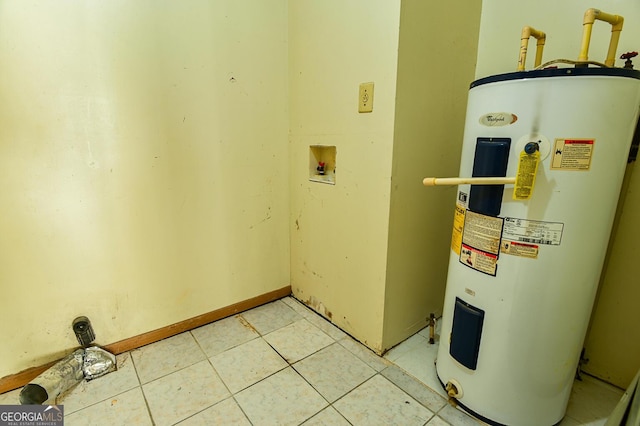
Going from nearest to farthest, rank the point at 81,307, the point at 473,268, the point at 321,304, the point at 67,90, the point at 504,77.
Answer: the point at 504,77 < the point at 473,268 < the point at 67,90 < the point at 81,307 < the point at 321,304

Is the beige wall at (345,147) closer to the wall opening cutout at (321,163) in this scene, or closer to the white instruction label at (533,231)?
the wall opening cutout at (321,163)

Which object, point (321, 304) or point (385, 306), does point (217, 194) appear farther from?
point (385, 306)

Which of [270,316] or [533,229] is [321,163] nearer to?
[270,316]

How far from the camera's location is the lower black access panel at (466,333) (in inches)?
44.8

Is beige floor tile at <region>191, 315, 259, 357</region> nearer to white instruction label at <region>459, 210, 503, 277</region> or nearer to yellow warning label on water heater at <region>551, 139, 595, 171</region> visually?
white instruction label at <region>459, 210, 503, 277</region>

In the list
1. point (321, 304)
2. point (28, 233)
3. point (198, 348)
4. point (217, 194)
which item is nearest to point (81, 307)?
point (28, 233)

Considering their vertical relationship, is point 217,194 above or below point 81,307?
above

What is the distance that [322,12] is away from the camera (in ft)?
5.24

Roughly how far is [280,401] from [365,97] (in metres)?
1.38

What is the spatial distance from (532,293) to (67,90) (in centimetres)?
193

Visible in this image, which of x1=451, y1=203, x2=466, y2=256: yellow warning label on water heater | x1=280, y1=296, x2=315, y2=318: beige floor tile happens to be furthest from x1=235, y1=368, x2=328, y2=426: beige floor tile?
x1=451, y1=203, x2=466, y2=256: yellow warning label on water heater

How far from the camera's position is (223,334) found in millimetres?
1744

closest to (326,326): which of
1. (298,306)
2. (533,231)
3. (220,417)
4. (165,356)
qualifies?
(298,306)

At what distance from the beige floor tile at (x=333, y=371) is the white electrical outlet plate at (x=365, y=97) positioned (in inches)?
47.9
